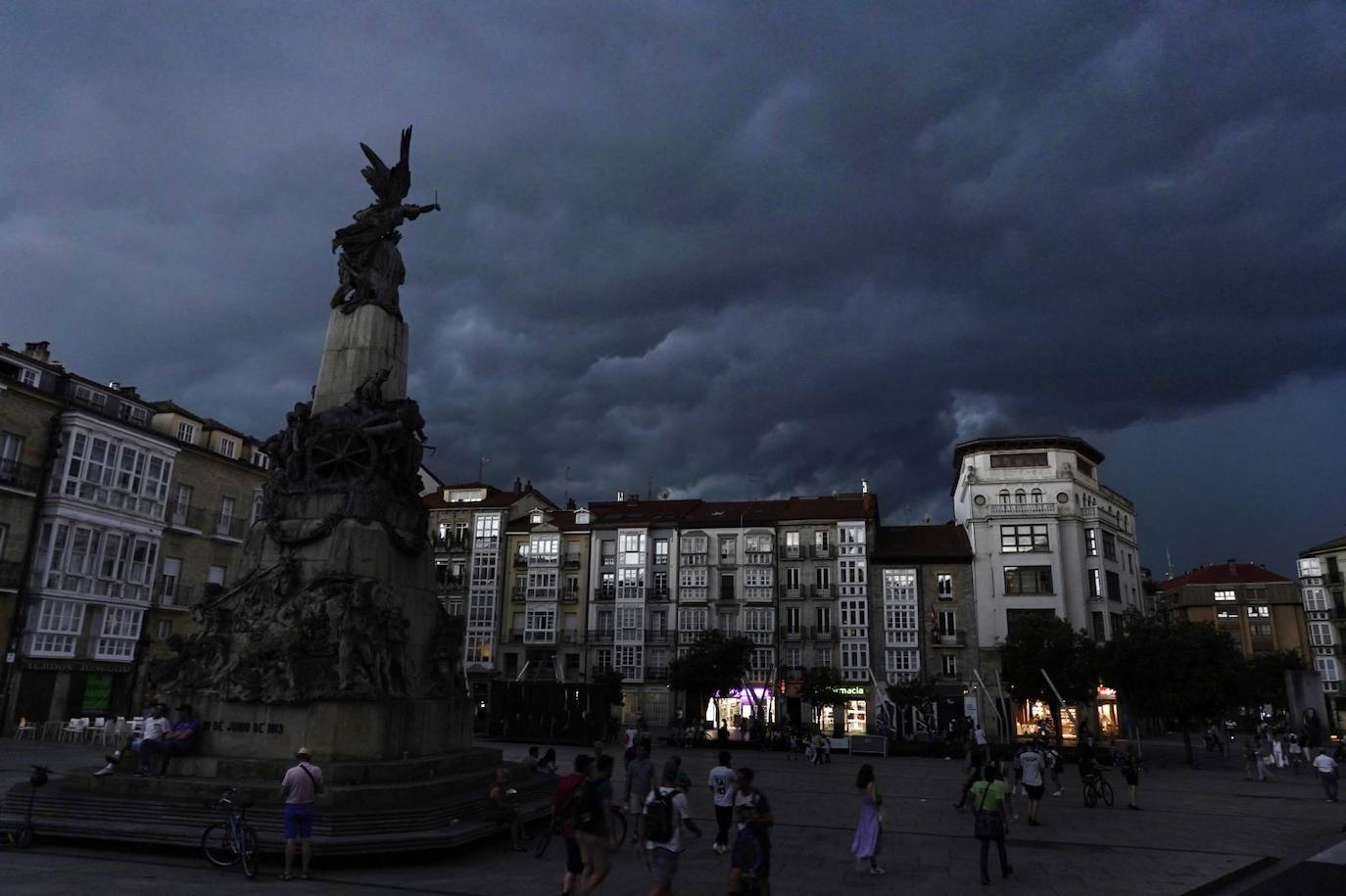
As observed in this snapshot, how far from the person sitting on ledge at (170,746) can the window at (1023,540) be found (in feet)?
174

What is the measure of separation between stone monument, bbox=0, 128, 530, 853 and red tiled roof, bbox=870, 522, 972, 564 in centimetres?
4510

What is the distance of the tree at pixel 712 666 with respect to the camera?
48.5 meters

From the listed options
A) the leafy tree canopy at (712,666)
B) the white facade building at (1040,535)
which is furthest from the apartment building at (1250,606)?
the leafy tree canopy at (712,666)

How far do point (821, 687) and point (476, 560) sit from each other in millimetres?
27989

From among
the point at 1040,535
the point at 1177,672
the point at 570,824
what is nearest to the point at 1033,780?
the point at 570,824

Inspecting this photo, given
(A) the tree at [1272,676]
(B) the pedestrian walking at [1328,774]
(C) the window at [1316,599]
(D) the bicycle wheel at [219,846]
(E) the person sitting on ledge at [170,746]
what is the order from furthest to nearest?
(C) the window at [1316,599] < (A) the tree at [1272,676] < (B) the pedestrian walking at [1328,774] < (E) the person sitting on ledge at [170,746] < (D) the bicycle wheel at [219,846]

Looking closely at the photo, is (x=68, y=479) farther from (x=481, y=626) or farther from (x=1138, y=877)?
(x=1138, y=877)

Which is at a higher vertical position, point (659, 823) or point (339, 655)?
point (339, 655)

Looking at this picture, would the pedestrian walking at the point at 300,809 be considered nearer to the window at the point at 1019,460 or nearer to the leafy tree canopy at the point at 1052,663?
the leafy tree canopy at the point at 1052,663

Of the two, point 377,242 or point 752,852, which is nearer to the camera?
point 752,852

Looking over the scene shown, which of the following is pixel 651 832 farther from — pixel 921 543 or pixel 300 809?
pixel 921 543

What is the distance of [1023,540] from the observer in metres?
57.4

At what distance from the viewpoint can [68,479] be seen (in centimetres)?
3572

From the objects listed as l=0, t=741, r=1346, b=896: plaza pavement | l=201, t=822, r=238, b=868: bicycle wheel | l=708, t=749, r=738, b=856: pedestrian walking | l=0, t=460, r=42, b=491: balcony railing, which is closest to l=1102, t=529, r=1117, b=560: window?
l=0, t=741, r=1346, b=896: plaza pavement
